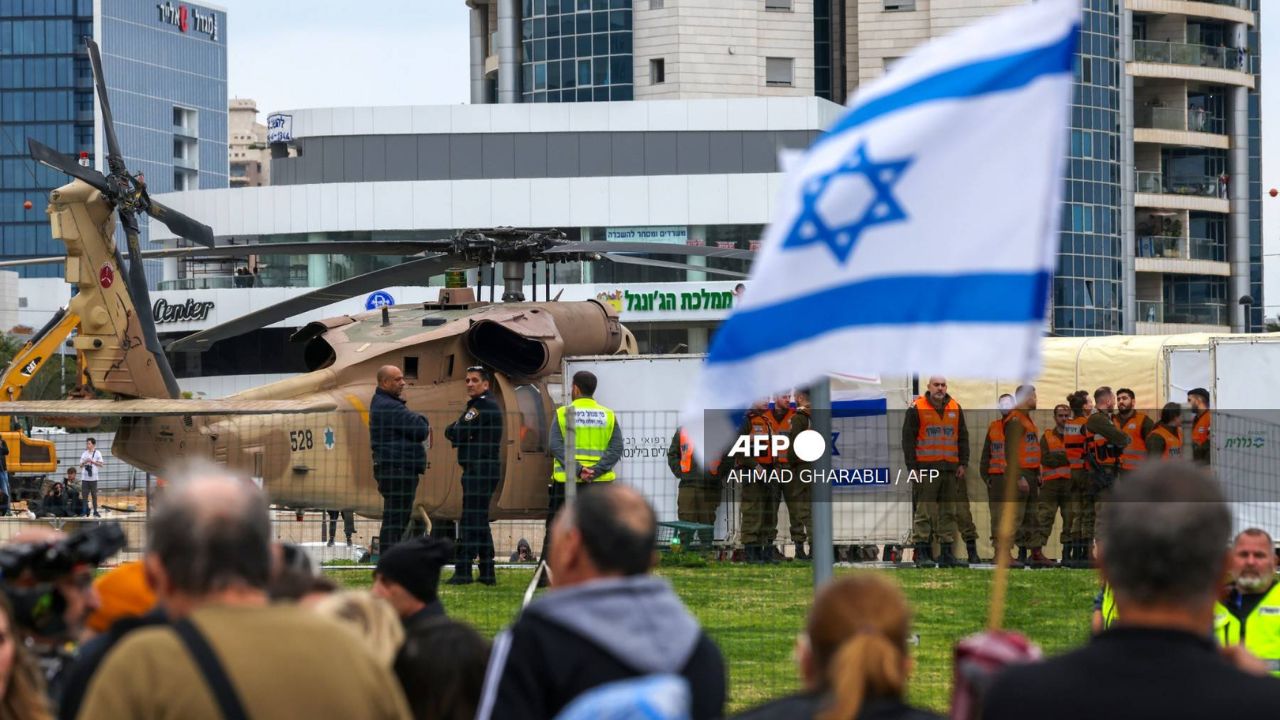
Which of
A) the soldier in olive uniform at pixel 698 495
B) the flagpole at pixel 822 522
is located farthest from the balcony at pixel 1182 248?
the flagpole at pixel 822 522

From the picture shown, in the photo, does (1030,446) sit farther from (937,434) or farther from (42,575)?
(42,575)

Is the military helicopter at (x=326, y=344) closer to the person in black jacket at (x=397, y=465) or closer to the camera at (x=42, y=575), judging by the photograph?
the person in black jacket at (x=397, y=465)

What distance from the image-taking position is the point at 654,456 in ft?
53.2

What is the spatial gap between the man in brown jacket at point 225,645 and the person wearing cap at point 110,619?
27 cm

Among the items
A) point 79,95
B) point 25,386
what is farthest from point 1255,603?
point 79,95

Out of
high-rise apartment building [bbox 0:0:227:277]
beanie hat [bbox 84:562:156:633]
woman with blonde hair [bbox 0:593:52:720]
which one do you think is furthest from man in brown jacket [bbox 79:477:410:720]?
high-rise apartment building [bbox 0:0:227:277]

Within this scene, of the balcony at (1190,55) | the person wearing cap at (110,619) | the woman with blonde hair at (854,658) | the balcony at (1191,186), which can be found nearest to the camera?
the woman with blonde hair at (854,658)

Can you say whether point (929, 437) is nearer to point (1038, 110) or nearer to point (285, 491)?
point (285, 491)

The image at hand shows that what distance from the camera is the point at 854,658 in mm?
3832

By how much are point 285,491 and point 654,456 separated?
3.49m

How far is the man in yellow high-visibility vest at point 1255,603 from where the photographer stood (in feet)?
24.7

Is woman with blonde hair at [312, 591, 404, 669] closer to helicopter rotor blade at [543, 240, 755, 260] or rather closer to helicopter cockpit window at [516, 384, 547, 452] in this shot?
helicopter rotor blade at [543, 240, 755, 260]

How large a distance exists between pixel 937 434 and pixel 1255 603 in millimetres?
9360

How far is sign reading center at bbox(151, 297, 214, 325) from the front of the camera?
70.8 m
